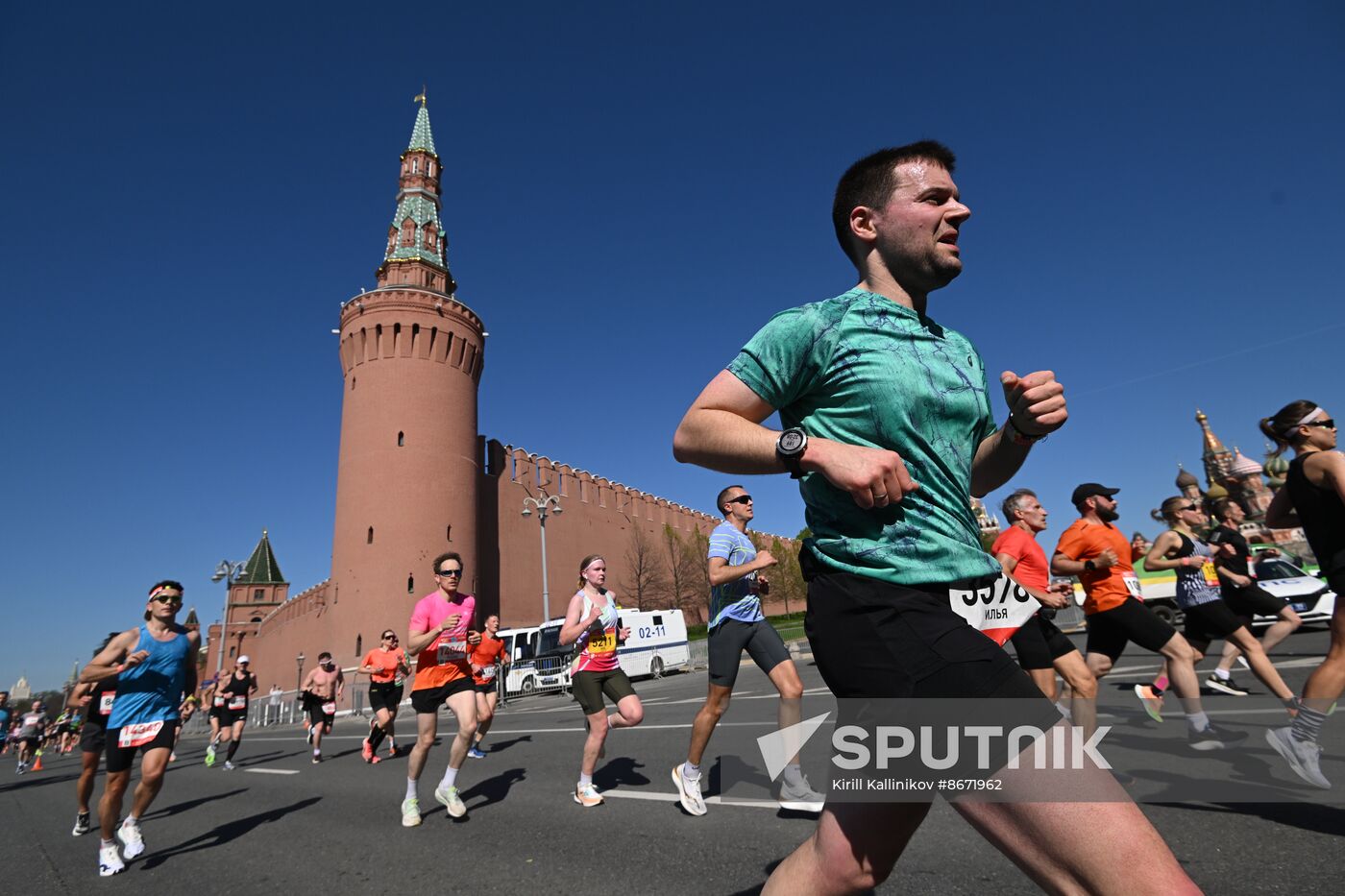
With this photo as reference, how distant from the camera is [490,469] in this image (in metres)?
40.4

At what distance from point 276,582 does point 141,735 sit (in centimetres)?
7304

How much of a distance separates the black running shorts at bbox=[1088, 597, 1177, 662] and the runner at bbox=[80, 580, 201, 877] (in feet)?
22.8

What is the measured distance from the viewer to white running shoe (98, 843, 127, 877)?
465cm

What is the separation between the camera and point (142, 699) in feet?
17.3

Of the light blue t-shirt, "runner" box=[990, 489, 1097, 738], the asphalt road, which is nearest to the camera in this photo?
the asphalt road

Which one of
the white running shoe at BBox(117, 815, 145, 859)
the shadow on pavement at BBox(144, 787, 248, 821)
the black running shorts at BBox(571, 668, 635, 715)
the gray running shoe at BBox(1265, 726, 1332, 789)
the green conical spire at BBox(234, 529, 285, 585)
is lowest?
the gray running shoe at BBox(1265, 726, 1332, 789)

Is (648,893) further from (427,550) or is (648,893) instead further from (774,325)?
(427,550)

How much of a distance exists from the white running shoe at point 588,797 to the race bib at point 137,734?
324 centimetres

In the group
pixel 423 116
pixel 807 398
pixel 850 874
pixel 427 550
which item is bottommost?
pixel 850 874

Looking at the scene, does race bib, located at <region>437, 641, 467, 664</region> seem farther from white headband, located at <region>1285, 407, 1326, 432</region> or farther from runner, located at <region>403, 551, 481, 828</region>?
white headband, located at <region>1285, 407, 1326, 432</region>

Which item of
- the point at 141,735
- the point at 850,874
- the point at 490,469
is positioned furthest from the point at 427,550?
the point at 850,874

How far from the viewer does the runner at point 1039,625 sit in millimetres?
4500

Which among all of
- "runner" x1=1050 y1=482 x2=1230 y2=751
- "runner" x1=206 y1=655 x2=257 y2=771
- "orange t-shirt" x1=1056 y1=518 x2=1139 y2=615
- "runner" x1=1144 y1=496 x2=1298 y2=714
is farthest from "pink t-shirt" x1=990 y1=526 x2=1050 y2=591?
"runner" x1=206 y1=655 x2=257 y2=771

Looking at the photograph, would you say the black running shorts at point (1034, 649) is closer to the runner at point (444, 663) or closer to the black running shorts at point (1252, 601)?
the black running shorts at point (1252, 601)
